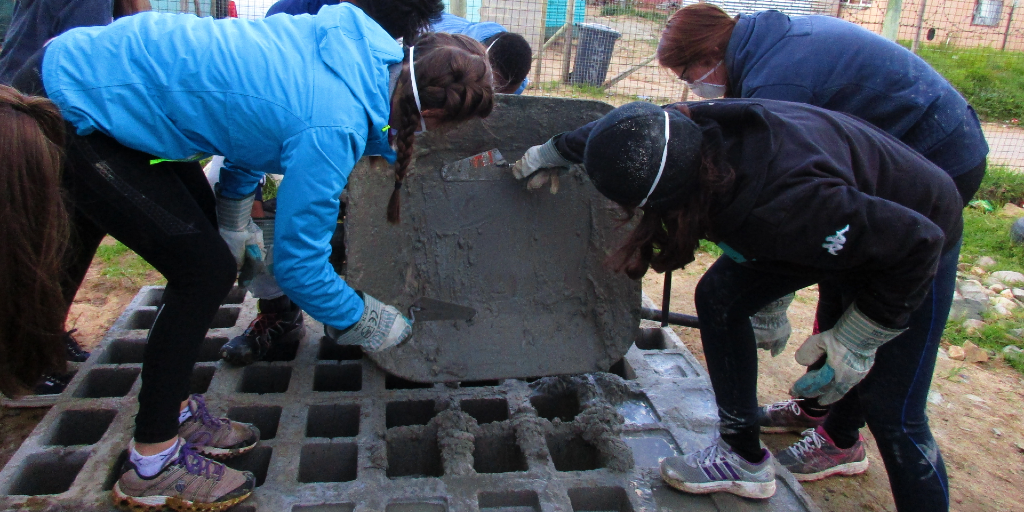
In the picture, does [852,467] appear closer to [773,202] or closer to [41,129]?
[773,202]

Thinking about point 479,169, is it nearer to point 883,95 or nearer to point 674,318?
point 674,318

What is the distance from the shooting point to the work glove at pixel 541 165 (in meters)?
2.03

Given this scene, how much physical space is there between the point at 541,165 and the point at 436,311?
2.05ft

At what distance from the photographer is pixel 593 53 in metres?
8.03

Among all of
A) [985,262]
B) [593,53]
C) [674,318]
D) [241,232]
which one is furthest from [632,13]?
[241,232]

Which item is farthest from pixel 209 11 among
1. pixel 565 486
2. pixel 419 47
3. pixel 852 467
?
pixel 852 467

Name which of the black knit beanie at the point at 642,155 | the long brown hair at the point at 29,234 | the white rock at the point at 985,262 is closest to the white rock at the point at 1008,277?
the white rock at the point at 985,262

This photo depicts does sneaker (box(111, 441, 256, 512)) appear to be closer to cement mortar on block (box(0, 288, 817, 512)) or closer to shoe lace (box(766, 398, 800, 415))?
cement mortar on block (box(0, 288, 817, 512))

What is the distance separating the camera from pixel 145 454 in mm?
1638

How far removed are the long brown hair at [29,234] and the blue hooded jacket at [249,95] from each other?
0.27 feet

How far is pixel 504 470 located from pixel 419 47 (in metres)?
1.28

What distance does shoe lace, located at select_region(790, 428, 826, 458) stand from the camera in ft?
7.23

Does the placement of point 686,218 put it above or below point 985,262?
above

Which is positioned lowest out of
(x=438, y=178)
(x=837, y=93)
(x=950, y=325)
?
(x=950, y=325)
